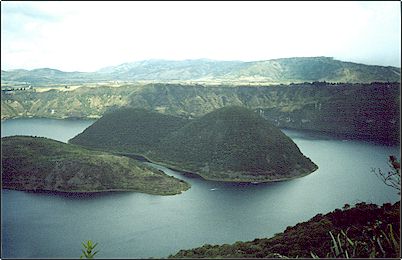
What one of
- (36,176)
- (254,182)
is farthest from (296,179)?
(36,176)

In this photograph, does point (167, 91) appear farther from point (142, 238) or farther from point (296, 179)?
point (142, 238)

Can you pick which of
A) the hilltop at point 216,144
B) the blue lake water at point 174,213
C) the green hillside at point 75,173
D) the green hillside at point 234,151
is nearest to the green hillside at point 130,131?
the hilltop at point 216,144

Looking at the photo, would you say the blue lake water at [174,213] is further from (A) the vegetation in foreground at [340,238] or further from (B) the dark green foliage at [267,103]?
(B) the dark green foliage at [267,103]

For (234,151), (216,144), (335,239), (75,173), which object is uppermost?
(335,239)

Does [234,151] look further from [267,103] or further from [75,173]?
[267,103]

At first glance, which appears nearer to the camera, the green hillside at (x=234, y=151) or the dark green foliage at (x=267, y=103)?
the green hillside at (x=234, y=151)

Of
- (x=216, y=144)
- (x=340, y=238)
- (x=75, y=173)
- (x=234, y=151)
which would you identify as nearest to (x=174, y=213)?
(x=75, y=173)
